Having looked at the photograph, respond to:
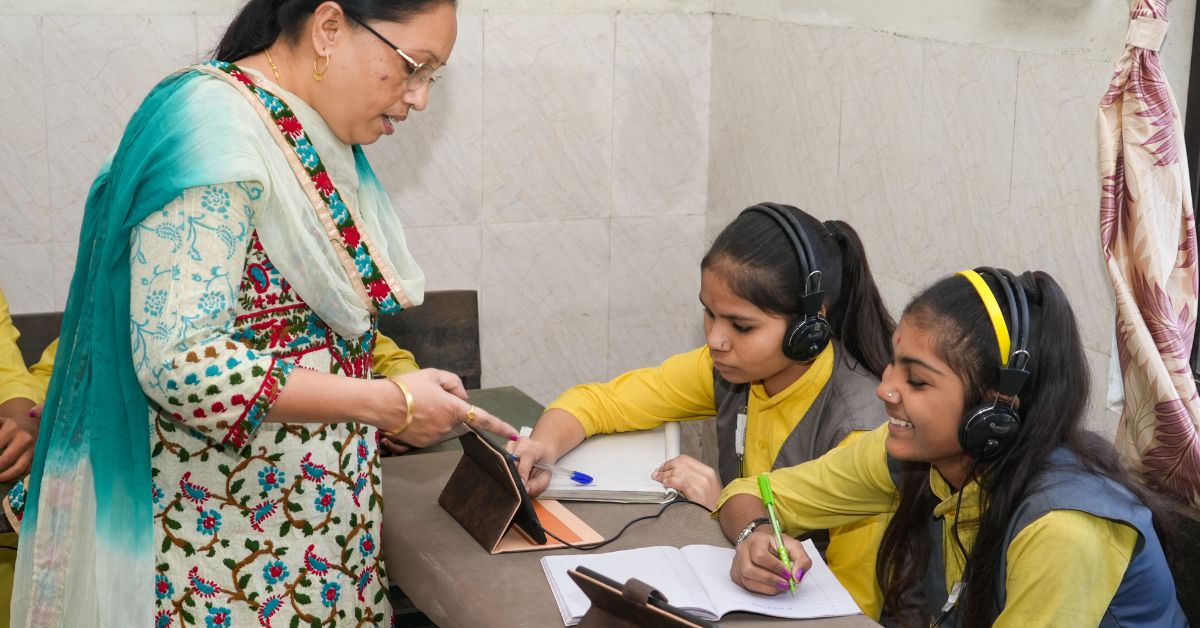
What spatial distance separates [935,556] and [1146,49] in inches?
38.0

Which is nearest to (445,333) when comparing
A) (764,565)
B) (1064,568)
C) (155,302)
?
(764,565)

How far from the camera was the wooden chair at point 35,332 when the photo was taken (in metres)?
3.09

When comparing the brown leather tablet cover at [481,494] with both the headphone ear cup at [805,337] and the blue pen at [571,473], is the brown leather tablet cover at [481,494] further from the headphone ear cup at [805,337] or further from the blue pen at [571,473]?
the headphone ear cup at [805,337]

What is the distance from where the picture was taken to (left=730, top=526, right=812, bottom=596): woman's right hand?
5.80ft

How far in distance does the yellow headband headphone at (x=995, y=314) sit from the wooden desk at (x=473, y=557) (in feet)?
1.40

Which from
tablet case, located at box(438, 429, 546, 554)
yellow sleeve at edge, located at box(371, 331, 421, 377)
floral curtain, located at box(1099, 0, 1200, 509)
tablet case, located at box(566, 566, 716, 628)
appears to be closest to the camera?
tablet case, located at box(566, 566, 716, 628)

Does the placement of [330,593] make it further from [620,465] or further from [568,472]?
[620,465]

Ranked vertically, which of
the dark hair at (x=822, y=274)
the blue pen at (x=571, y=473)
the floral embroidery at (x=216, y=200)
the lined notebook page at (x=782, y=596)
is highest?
the floral embroidery at (x=216, y=200)

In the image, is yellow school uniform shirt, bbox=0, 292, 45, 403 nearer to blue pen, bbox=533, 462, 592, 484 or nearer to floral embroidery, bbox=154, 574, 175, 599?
floral embroidery, bbox=154, 574, 175, 599

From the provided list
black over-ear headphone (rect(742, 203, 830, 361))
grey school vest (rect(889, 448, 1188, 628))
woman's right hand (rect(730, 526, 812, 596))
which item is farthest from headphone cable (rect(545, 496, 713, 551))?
grey school vest (rect(889, 448, 1188, 628))

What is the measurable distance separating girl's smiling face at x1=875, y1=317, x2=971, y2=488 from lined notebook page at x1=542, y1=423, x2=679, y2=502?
46 centimetres

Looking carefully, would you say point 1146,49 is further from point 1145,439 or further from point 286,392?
point 286,392

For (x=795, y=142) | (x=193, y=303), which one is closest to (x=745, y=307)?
(x=193, y=303)

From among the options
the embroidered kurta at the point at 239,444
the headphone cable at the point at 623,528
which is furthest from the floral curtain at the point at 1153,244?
the embroidered kurta at the point at 239,444
